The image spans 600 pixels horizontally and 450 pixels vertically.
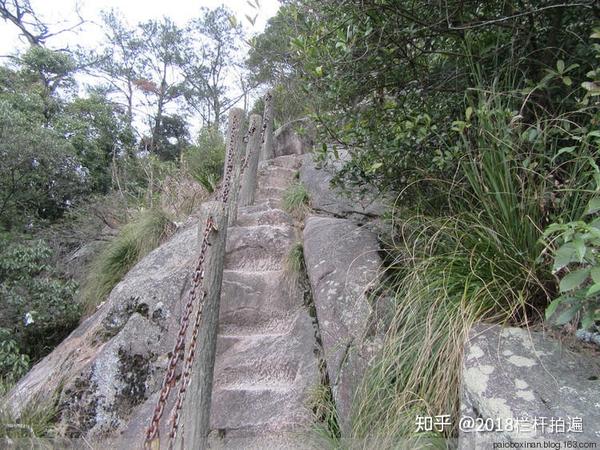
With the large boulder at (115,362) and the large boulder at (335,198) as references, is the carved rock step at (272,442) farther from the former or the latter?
the large boulder at (335,198)

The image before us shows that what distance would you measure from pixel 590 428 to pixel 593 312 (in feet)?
1.33

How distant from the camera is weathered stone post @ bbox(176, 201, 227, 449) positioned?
7.61 feet

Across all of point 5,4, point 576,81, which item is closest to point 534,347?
point 576,81

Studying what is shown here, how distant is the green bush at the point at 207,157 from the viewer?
785 cm

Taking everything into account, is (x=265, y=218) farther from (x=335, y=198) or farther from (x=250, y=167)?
(x=250, y=167)

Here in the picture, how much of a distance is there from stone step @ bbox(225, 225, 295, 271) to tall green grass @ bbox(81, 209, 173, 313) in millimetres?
1506

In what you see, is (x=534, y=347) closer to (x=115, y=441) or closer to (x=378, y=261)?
(x=378, y=261)

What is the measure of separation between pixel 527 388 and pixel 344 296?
1484mm

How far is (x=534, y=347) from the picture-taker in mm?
1753

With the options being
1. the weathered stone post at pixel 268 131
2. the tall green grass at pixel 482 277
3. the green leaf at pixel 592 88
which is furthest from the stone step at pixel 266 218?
the green leaf at pixel 592 88

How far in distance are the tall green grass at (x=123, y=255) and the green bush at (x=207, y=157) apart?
75.3 inches

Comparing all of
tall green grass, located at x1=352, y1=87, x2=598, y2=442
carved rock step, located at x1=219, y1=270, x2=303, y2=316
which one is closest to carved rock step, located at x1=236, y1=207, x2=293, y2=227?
carved rock step, located at x1=219, y1=270, x2=303, y2=316

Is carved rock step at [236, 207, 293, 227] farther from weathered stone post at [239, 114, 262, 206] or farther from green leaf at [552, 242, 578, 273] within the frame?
green leaf at [552, 242, 578, 273]

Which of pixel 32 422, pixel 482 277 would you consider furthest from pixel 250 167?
pixel 482 277
